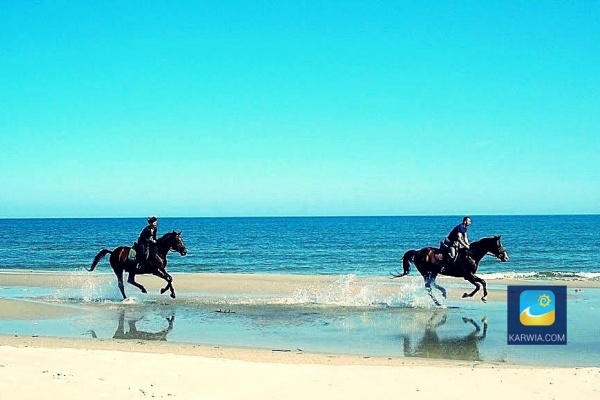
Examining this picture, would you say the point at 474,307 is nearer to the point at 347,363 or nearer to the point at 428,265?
the point at 428,265

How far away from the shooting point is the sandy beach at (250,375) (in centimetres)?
834

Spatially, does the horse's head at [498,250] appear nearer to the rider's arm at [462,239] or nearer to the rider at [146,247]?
the rider's arm at [462,239]

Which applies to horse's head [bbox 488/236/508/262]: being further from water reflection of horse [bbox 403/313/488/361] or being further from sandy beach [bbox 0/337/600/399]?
sandy beach [bbox 0/337/600/399]

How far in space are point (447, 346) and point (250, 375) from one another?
15.5 feet

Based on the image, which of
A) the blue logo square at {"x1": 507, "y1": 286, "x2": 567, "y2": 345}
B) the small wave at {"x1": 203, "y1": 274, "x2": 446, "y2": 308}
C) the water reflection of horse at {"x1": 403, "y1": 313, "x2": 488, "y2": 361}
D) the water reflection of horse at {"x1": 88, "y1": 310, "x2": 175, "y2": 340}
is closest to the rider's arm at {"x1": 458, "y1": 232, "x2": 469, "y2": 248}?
the small wave at {"x1": 203, "y1": 274, "x2": 446, "y2": 308}

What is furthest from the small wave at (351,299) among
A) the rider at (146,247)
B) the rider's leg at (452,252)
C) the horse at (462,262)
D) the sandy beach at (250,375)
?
the sandy beach at (250,375)

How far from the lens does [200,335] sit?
13.6 meters

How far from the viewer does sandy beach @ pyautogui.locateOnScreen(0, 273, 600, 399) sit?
8.34 meters

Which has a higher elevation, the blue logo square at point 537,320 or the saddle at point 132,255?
the saddle at point 132,255

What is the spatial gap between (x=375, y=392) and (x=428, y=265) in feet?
34.6

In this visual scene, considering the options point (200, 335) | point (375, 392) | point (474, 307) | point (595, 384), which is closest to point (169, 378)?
point (375, 392)

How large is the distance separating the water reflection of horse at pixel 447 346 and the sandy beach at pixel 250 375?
0.52 metres

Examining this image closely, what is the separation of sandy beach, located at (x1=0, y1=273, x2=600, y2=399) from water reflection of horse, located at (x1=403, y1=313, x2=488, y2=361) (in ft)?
1.70

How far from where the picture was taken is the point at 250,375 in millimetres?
9352
